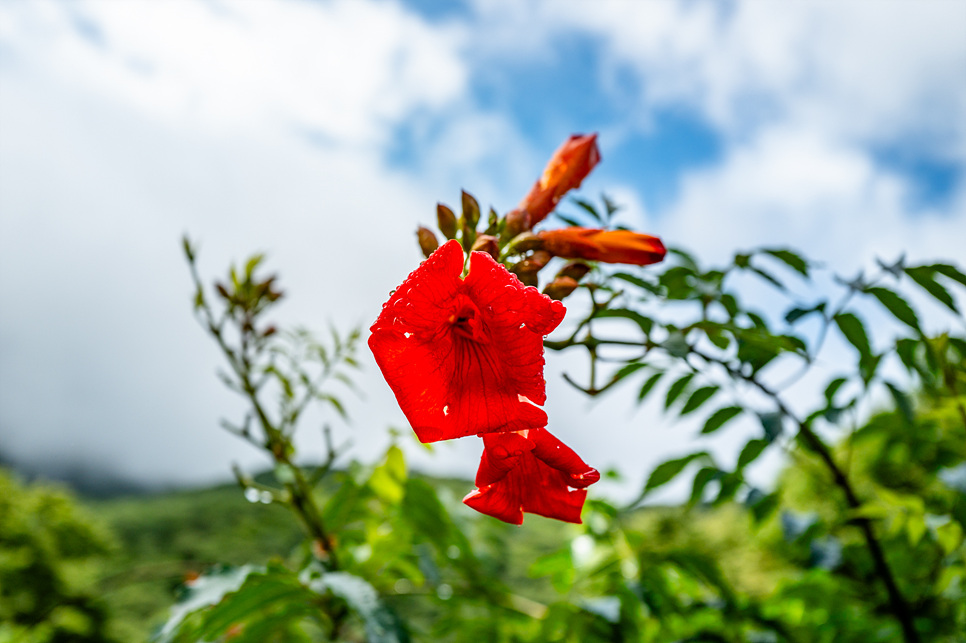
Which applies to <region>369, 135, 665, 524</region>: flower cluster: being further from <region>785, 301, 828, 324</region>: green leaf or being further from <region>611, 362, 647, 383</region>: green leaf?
<region>785, 301, 828, 324</region>: green leaf

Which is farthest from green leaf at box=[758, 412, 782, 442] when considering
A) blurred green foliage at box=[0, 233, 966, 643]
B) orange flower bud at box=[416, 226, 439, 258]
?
orange flower bud at box=[416, 226, 439, 258]

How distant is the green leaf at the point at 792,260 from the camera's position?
4.85 feet

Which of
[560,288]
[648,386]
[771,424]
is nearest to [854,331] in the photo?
[771,424]

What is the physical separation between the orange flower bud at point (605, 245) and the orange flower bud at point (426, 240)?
23cm

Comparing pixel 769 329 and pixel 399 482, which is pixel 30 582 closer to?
pixel 399 482

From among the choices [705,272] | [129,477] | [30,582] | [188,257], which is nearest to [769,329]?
[705,272]

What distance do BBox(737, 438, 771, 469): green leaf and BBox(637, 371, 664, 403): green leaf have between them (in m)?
0.30

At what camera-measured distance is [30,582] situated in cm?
809

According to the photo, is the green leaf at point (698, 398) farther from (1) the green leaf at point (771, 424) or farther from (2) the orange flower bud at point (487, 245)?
(2) the orange flower bud at point (487, 245)

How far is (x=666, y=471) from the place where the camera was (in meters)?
1.69

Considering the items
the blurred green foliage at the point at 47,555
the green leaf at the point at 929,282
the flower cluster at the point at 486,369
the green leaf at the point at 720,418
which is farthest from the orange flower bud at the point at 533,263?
the blurred green foliage at the point at 47,555

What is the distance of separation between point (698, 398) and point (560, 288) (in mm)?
794

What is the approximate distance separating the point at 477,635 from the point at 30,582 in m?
9.02

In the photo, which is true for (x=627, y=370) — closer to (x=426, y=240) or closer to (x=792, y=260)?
(x=792, y=260)
